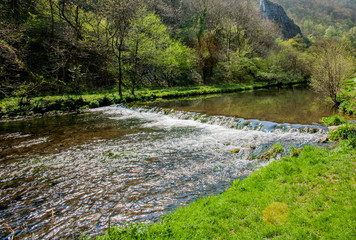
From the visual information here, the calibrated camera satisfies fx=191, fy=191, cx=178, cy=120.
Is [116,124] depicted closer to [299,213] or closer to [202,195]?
[202,195]

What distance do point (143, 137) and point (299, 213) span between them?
8.11 metres

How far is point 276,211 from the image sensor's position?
3.97 m

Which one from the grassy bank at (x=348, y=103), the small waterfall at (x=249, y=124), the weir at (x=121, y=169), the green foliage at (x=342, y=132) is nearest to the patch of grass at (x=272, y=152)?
the weir at (x=121, y=169)

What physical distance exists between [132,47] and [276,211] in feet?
80.3

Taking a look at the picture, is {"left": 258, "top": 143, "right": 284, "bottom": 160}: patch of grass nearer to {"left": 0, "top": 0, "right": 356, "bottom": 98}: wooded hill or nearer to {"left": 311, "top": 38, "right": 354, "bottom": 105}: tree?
{"left": 311, "top": 38, "right": 354, "bottom": 105}: tree

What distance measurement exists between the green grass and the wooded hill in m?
12.9

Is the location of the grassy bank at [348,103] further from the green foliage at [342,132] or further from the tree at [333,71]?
the green foliage at [342,132]

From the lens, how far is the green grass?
3469mm

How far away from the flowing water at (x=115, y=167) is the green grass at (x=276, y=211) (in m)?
0.71

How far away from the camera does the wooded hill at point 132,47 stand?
21.6m

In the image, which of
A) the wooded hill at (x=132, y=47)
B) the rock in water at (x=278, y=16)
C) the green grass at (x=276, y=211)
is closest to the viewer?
the green grass at (x=276, y=211)

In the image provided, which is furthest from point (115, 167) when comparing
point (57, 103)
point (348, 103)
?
point (348, 103)

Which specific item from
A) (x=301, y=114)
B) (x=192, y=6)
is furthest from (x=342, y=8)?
(x=301, y=114)

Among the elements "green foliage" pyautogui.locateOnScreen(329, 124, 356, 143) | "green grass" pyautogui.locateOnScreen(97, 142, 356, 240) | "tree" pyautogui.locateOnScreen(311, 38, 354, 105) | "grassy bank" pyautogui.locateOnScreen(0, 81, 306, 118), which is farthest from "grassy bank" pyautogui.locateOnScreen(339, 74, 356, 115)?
"grassy bank" pyautogui.locateOnScreen(0, 81, 306, 118)
